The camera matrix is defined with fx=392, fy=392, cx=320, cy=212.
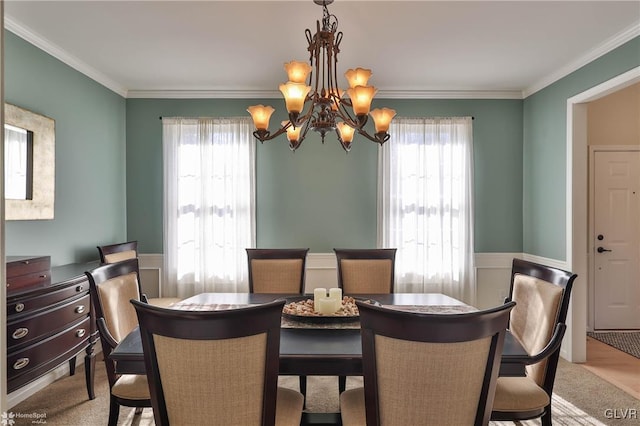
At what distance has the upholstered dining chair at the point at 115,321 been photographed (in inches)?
76.2

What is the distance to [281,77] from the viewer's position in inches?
151

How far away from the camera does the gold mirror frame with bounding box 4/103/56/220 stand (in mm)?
Result: 2674

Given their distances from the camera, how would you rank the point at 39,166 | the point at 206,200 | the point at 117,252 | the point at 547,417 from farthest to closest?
the point at 206,200 → the point at 117,252 → the point at 39,166 → the point at 547,417

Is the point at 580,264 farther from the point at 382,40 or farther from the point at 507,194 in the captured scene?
the point at 382,40

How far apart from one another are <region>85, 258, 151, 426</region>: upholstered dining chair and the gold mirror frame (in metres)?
1.08

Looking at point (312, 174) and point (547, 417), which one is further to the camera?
point (312, 174)

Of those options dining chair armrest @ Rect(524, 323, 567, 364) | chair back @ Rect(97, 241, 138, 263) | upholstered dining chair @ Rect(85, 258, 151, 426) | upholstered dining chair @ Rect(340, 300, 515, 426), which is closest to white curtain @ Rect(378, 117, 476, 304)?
dining chair armrest @ Rect(524, 323, 567, 364)

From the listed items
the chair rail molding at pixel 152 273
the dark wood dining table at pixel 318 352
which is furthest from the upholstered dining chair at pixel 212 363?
the chair rail molding at pixel 152 273

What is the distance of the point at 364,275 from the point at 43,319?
2.14 meters

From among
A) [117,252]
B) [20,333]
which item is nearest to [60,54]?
[117,252]

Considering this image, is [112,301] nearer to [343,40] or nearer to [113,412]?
[113,412]

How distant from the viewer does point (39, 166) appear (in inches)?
115

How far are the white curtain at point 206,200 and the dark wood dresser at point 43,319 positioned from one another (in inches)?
49.1

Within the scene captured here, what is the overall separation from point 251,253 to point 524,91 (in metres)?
3.39
